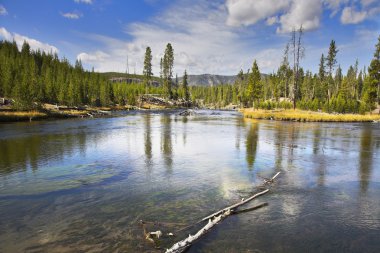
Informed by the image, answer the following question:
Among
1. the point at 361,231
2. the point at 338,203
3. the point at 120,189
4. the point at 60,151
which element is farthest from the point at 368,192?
the point at 60,151

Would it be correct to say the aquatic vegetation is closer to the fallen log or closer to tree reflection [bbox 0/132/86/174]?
tree reflection [bbox 0/132/86/174]

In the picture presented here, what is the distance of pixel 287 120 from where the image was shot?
168 feet

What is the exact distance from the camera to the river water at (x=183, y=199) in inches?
286

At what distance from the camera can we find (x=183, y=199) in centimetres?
1034

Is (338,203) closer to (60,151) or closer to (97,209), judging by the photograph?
(97,209)

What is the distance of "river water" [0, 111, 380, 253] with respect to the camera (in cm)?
725

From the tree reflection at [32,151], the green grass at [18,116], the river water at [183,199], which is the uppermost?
the green grass at [18,116]

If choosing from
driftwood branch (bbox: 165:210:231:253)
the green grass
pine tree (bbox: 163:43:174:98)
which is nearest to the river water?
driftwood branch (bbox: 165:210:231:253)

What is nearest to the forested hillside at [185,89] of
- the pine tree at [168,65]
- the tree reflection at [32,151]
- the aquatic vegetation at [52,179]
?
the pine tree at [168,65]

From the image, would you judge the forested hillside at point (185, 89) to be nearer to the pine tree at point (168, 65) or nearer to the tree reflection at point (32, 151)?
the pine tree at point (168, 65)

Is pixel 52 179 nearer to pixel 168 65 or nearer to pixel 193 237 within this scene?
pixel 193 237

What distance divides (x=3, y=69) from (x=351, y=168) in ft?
316

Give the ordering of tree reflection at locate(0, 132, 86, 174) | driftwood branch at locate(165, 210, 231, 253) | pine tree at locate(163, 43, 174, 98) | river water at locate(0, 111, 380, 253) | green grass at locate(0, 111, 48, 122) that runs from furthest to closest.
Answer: pine tree at locate(163, 43, 174, 98) → green grass at locate(0, 111, 48, 122) → tree reflection at locate(0, 132, 86, 174) → river water at locate(0, 111, 380, 253) → driftwood branch at locate(165, 210, 231, 253)

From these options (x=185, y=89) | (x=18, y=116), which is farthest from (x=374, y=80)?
(x=185, y=89)
